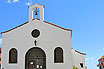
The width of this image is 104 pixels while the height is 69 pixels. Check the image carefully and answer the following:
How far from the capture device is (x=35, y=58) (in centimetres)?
1848

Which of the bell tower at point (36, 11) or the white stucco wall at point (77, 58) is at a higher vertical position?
the bell tower at point (36, 11)

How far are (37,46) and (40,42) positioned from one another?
527 millimetres

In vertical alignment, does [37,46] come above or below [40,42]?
below

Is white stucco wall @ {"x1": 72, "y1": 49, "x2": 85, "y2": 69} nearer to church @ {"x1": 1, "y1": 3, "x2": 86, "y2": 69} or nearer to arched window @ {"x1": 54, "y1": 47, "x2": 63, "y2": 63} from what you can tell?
church @ {"x1": 1, "y1": 3, "x2": 86, "y2": 69}

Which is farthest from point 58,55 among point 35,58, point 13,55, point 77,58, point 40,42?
point 13,55

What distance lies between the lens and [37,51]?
18531mm

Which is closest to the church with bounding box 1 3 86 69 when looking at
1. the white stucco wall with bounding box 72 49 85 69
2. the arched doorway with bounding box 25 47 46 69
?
the arched doorway with bounding box 25 47 46 69

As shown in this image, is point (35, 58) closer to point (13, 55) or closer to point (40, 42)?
point (40, 42)

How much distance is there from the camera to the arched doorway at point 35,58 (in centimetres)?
1822

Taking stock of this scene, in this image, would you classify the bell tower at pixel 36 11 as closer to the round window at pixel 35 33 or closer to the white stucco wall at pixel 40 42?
the white stucco wall at pixel 40 42

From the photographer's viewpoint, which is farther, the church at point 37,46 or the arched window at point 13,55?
the arched window at point 13,55

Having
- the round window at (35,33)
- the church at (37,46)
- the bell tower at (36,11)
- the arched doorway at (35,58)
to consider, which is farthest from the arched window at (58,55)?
the bell tower at (36,11)

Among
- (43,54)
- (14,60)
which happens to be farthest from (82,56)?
(14,60)

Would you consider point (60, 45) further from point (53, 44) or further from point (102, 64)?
point (102, 64)
